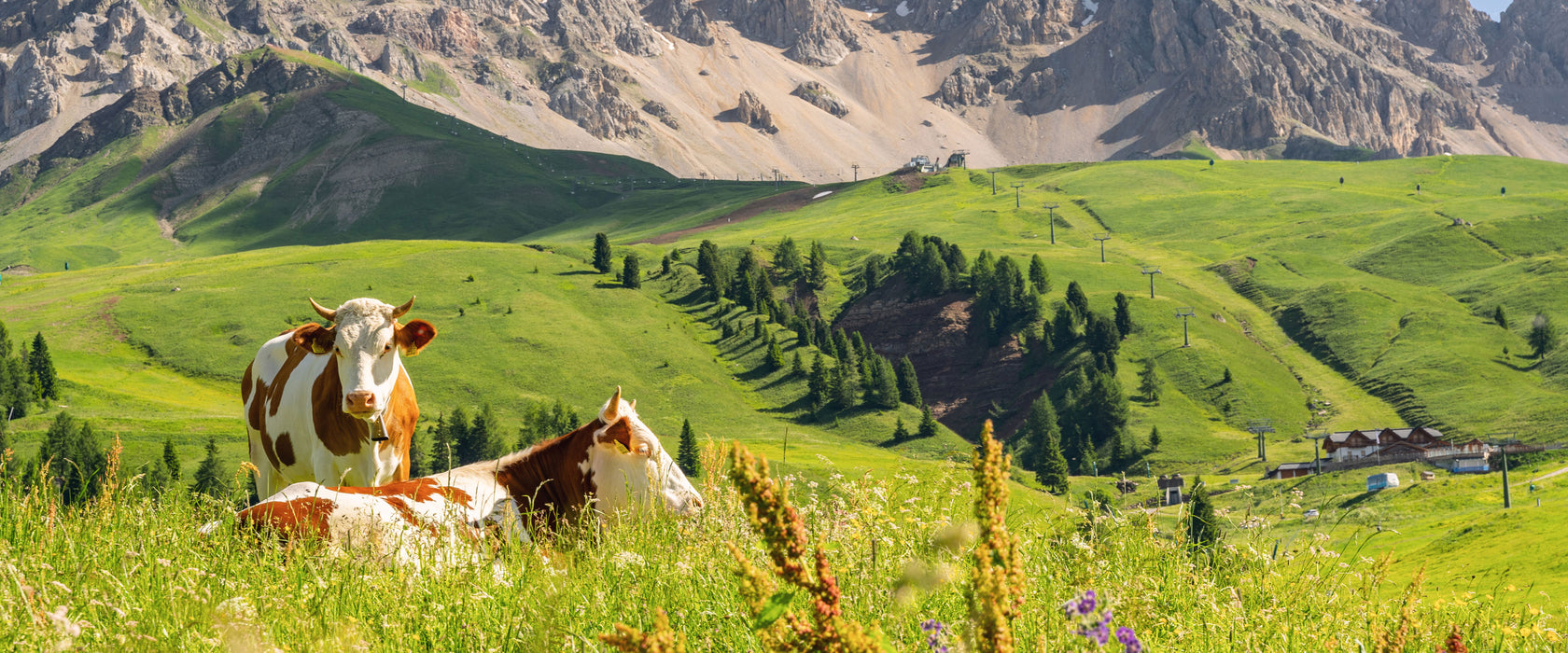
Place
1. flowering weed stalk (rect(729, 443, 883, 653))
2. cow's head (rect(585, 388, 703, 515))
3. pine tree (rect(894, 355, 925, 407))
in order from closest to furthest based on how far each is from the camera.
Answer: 1. flowering weed stalk (rect(729, 443, 883, 653))
2. cow's head (rect(585, 388, 703, 515))
3. pine tree (rect(894, 355, 925, 407))

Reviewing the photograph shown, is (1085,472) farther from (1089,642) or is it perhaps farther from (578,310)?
(1089,642)

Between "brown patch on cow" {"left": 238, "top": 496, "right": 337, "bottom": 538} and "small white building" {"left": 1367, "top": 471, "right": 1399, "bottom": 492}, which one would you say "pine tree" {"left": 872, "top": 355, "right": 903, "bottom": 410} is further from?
"brown patch on cow" {"left": 238, "top": 496, "right": 337, "bottom": 538}

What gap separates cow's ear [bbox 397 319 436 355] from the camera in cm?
1486

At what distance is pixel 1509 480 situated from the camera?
120938mm

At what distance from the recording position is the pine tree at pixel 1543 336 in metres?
182

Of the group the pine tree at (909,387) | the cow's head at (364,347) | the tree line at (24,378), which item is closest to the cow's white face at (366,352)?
the cow's head at (364,347)

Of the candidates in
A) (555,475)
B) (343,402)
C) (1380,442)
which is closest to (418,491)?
(555,475)

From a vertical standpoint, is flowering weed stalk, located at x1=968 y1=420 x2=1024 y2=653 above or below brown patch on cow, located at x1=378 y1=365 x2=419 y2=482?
above

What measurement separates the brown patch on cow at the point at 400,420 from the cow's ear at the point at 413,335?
1.54ft

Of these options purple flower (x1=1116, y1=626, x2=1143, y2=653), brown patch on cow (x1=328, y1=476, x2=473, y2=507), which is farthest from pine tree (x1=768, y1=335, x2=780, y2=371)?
purple flower (x1=1116, y1=626, x2=1143, y2=653)

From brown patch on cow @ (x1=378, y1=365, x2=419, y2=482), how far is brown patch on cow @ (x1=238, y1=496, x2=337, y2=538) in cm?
533

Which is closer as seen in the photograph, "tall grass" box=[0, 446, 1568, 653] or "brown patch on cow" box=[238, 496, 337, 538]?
"tall grass" box=[0, 446, 1568, 653]

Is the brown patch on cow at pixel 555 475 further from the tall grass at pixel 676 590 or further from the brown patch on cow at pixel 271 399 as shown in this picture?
the brown patch on cow at pixel 271 399

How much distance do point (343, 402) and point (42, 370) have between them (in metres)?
148
